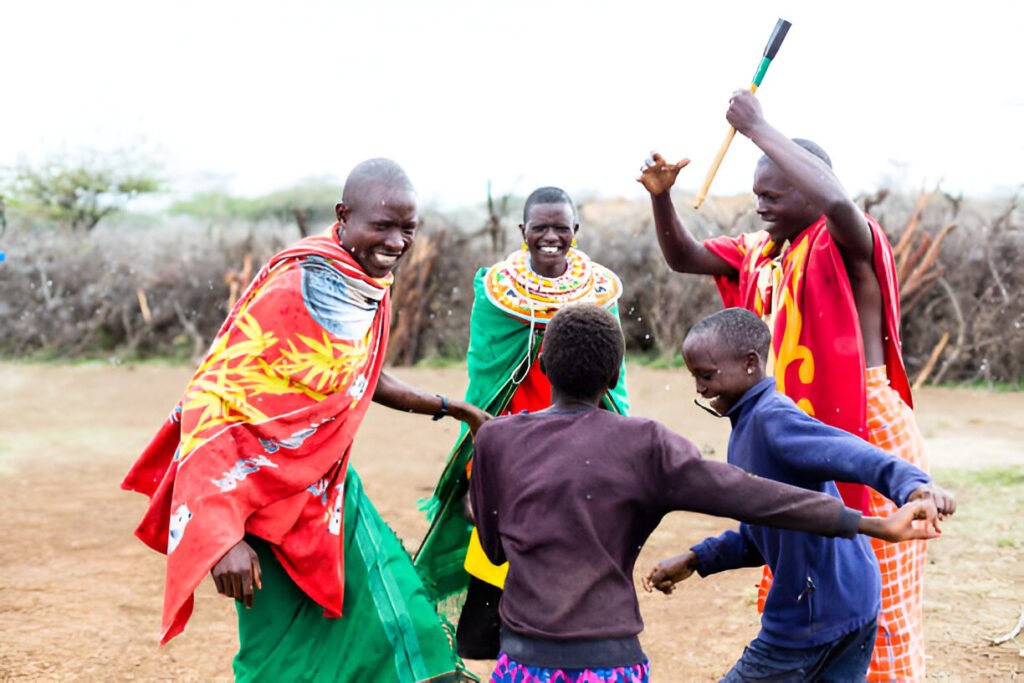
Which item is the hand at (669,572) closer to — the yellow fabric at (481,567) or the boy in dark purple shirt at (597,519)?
the boy in dark purple shirt at (597,519)

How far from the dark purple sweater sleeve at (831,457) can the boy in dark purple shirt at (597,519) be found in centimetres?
10

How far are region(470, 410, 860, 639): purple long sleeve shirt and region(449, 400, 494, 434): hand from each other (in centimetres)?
144

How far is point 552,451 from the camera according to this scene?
236 cm

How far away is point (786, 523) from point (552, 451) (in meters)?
0.54

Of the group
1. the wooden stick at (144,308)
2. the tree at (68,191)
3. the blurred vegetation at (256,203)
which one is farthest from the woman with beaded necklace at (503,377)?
the blurred vegetation at (256,203)

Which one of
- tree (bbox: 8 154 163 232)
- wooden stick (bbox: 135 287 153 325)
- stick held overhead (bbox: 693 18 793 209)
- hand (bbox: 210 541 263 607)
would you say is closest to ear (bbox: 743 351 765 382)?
stick held overhead (bbox: 693 18 793 209)

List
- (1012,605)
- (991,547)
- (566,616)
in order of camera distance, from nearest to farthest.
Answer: (566,616) < (1012,605) < (991,547)

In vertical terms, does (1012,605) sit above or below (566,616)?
below

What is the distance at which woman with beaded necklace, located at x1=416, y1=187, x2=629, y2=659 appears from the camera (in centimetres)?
416

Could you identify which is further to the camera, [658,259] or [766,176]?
[658,259]

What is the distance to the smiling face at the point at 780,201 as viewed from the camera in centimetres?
324

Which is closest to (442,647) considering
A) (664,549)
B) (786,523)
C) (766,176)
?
(786,523)

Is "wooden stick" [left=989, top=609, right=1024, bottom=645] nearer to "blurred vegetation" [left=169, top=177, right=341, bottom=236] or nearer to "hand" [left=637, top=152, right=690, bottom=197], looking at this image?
"hand" [left=637, top=152, right=690, bottom=197]

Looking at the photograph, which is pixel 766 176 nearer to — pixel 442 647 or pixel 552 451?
pixel 552 451
